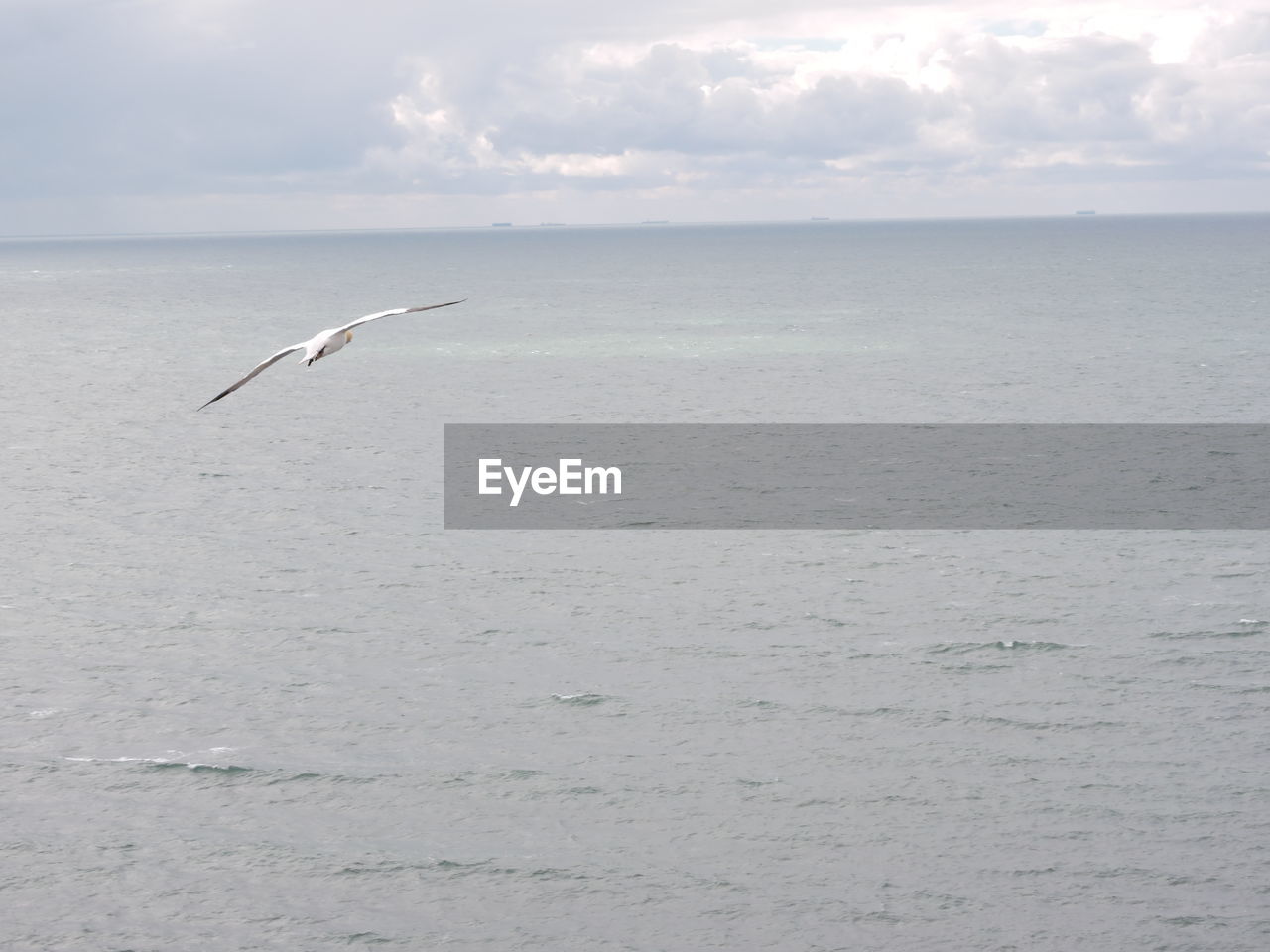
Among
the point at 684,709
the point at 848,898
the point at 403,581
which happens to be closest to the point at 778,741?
the point at 684,709

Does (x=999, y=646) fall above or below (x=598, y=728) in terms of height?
above

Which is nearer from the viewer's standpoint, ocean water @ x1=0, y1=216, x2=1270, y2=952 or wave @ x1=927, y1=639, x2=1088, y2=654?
ocean water @ x1=0, y1=216, x2=1270, y2=952

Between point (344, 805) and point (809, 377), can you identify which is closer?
point (344, 805)

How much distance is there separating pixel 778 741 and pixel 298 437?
56.4m

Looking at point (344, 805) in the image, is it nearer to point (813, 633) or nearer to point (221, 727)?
point (221, 727)

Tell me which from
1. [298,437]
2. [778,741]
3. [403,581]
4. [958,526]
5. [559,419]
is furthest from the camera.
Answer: [559,419]

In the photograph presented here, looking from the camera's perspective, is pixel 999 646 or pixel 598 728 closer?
pixel 598 728

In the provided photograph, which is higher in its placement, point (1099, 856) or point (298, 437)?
point (298, 437)

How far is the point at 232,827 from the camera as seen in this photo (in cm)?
3791

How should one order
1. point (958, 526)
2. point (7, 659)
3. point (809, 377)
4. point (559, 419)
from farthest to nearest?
point (809, 377)
point (559, 419)
point (958, 526)
point (7, 659)

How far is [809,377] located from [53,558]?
6809 cm

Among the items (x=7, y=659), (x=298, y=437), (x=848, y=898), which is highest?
(x=298, y=437)

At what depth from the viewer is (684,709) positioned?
44.8 metres

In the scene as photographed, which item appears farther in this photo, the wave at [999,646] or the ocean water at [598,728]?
the wave at [999,646]
